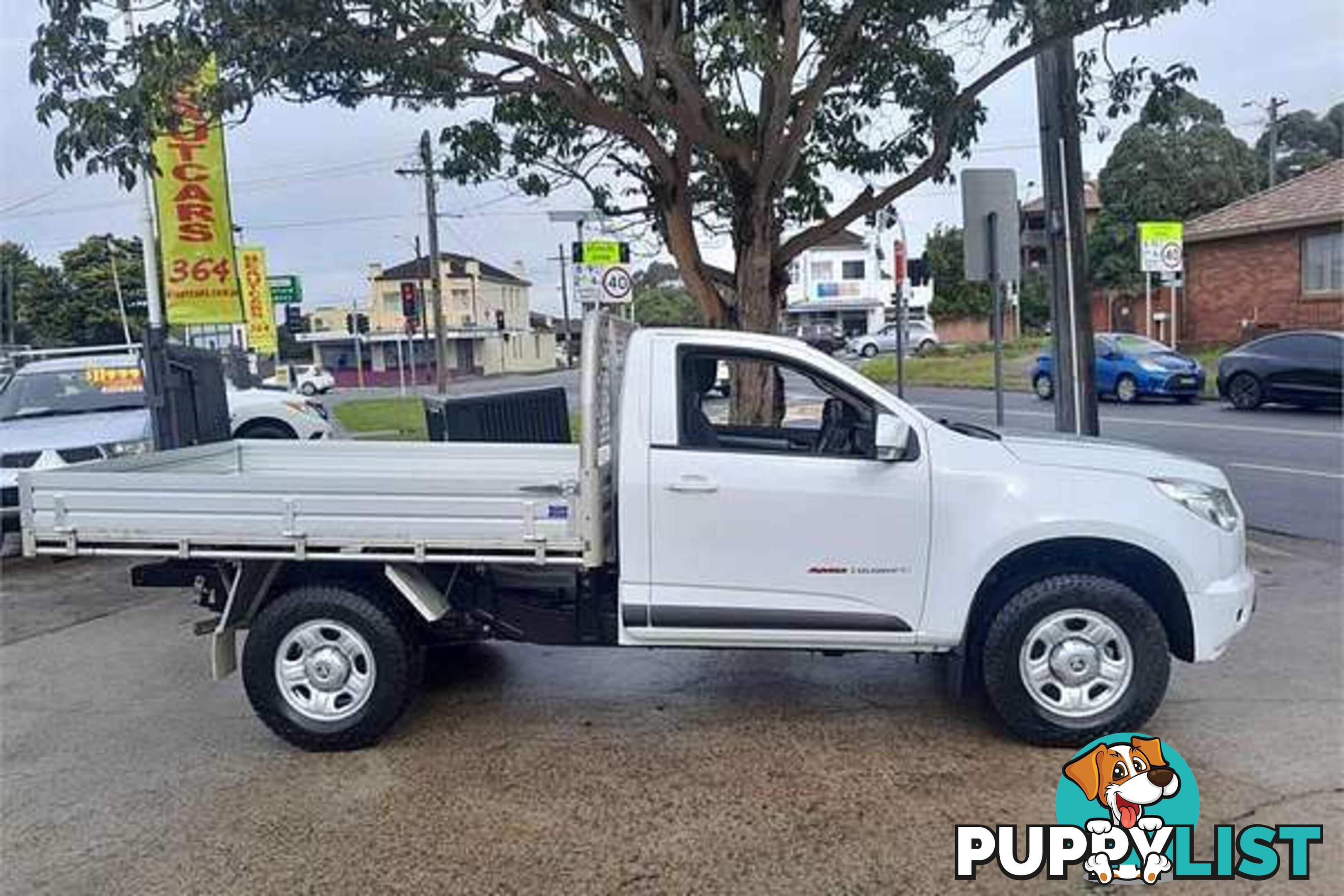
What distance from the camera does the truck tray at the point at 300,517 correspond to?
4.59 metres

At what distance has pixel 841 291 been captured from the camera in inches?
2938

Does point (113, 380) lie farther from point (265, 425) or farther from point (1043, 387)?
point (1043, 387)

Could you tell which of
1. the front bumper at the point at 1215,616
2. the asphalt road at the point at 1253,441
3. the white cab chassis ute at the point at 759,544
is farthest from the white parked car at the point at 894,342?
the white cab chassis ute at the point at 759,544

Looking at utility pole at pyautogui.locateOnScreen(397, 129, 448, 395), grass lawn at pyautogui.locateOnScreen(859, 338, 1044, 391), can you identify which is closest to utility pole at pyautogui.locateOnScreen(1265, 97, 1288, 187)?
grass lawn at pyautogui.locateOnScreen(859, 338, 1044, 391)

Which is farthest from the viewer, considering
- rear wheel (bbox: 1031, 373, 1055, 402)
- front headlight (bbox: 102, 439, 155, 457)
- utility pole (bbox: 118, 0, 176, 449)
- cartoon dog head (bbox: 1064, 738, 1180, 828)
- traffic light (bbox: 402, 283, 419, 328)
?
traffic light (bbox: 402, 283, 419, 328)

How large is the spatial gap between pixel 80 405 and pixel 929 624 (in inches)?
375

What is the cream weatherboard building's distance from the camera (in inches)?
2908

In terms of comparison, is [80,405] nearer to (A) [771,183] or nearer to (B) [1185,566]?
(A) [771,183]

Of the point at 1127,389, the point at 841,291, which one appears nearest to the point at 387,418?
the point at 1127,389

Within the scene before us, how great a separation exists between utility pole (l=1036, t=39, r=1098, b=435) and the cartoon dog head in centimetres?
560

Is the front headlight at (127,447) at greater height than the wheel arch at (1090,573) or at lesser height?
greater

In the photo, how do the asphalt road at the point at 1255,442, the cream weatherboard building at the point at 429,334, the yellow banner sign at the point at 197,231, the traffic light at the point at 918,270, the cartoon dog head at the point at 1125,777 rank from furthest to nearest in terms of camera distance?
the cream weatherboard building at the point at 429,334 < the traffic light at the point at 918,270 < the yellow banner sign at the point at 197,231 < the asphalt road at the point at 1255,442 < the cartoon dog head at the point at 1125,777

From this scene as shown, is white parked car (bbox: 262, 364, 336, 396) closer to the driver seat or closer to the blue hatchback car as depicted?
the blue hatchback car

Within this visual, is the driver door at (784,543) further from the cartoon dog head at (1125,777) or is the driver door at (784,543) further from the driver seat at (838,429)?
the cartoon dog head at (1125,777)
